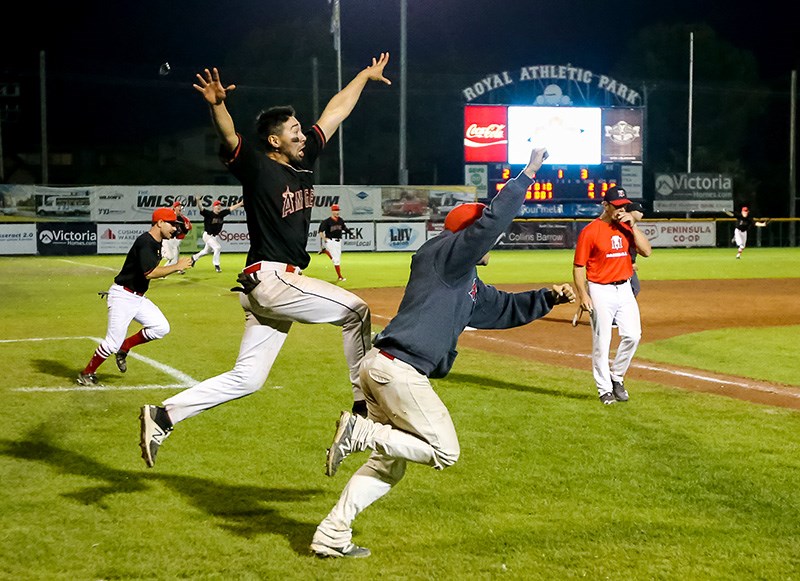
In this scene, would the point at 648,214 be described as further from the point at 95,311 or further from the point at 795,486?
the point at 795,486

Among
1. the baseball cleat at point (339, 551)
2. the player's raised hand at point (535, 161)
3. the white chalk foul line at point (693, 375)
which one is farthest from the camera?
the white chalk foul line at point (693, 375)

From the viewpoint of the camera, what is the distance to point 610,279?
997cm

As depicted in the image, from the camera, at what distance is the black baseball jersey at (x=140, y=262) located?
10.9 meters

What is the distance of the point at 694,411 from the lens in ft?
30.4

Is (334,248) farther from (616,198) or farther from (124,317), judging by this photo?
(616,198)

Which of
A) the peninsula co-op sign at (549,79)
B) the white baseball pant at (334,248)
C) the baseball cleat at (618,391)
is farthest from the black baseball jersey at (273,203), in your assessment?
the peninsula co-op sign at (549,79)

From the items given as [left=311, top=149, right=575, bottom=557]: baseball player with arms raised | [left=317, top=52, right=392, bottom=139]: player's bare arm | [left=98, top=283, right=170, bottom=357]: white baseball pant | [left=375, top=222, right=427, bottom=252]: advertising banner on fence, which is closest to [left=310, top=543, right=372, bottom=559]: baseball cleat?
[left=311, top=149, right=575, bottom=557]: baseball player with arms raised

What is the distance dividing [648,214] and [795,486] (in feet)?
175

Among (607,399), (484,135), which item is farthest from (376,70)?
(484,135)

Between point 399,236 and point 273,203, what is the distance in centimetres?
4047

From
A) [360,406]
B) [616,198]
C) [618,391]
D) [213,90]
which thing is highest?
[213,90]

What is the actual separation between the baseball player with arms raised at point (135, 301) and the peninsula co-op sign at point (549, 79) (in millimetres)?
40809

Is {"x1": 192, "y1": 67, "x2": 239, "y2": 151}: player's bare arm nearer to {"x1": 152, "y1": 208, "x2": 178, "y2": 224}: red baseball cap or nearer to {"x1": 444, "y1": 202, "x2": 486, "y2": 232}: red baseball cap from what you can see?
{"x1": 444, "y1": 202, "x2": 486, "y2": 232}: red baseball cap

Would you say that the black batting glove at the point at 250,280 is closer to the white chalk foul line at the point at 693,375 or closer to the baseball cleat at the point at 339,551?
the baseball cleat at the point at 339,551
